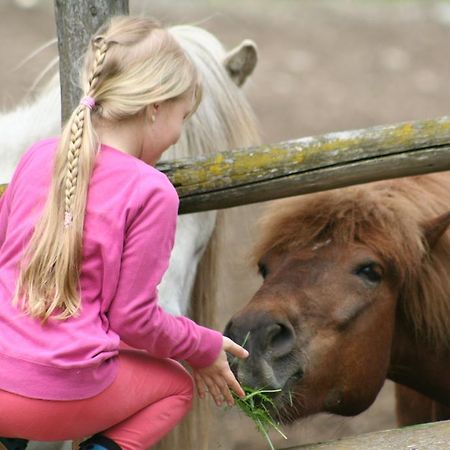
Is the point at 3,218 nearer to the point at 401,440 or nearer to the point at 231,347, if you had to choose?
the point at 231,347

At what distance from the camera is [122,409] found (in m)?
2.31

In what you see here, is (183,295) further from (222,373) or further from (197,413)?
(222,373)

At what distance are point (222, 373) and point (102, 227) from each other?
46 centimetres

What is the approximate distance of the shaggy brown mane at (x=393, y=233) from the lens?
3.18m

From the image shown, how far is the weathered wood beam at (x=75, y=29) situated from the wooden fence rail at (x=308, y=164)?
352 mm

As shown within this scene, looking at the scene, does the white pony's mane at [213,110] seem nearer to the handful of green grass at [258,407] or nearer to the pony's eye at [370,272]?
the pony's eye at [370,272]

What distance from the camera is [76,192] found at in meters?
2.22

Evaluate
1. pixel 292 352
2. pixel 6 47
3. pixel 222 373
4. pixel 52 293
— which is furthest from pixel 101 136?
pixel 6 47

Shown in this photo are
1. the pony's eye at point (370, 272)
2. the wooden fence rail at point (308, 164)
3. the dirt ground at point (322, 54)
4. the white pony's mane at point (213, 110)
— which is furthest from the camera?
the dirt ground at point (322, 54)

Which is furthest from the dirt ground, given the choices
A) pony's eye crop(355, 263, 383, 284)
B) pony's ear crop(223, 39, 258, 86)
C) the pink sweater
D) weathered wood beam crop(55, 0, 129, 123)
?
the pink sweater

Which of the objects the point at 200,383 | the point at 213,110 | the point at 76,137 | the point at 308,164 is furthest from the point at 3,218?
the point at 213,110

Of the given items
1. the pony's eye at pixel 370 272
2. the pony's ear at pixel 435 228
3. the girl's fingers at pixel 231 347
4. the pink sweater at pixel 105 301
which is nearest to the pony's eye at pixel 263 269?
the pony's eye at pixel 370 272

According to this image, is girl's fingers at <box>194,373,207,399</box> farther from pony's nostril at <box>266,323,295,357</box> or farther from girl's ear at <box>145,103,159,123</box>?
girl's ear at <box>145,103,159,123</box>

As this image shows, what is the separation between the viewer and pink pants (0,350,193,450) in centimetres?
222
